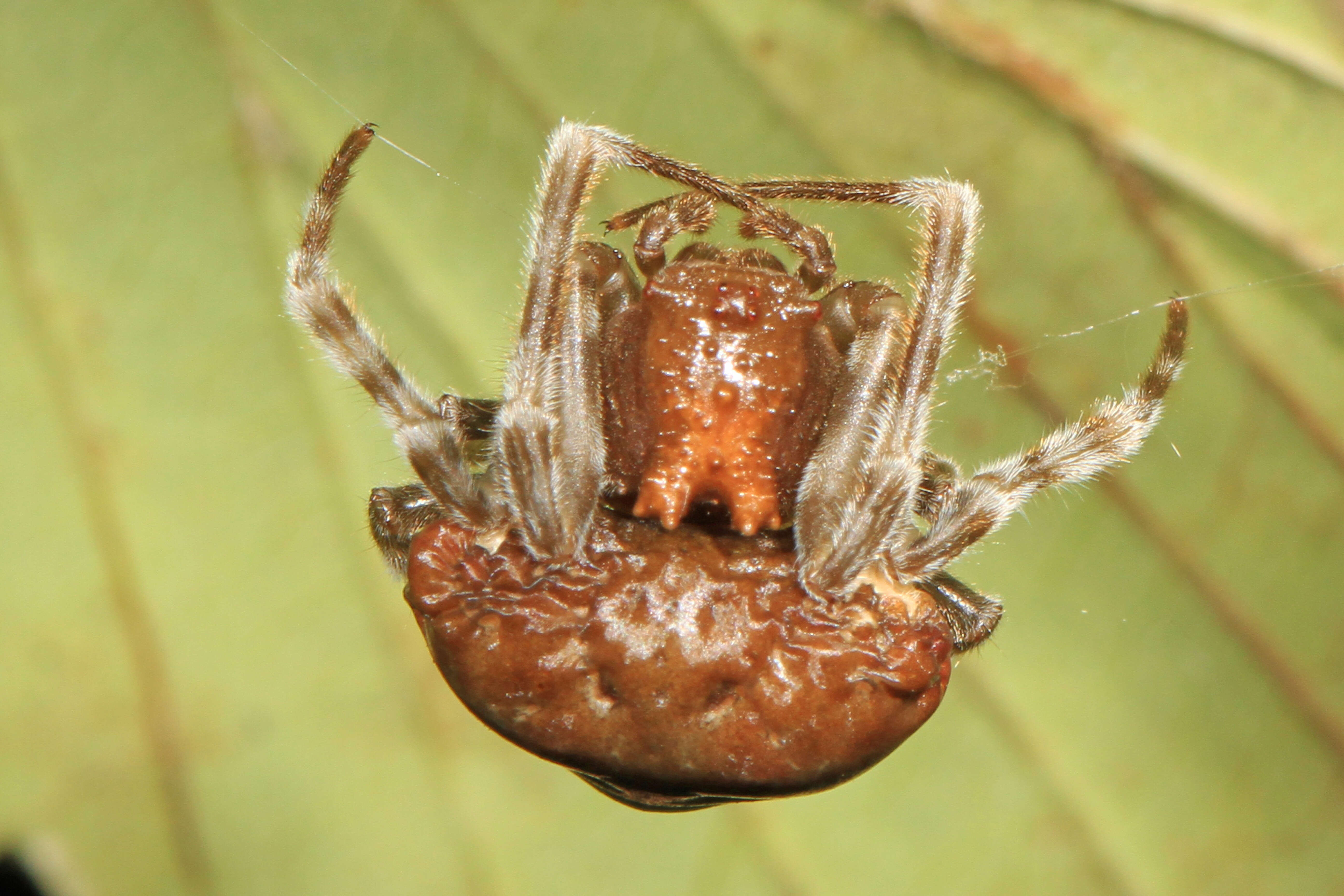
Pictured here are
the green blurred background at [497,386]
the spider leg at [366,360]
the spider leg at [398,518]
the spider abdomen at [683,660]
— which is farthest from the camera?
the green blurred background at [497,386]

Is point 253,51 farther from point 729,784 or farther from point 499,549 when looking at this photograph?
point 729,784

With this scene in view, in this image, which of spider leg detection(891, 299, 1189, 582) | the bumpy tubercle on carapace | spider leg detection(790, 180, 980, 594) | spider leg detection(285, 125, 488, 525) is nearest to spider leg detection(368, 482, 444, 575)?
spider leg detection(285, 125, 488, 525)

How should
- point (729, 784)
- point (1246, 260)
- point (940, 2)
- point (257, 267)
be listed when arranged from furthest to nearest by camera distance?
point (257, 267), point (1246, 260), point (940, 2), point (729, 784)

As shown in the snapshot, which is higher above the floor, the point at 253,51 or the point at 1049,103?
the point at 253,51

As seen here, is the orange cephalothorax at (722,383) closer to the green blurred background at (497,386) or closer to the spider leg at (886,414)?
the spider leg at (886,414)

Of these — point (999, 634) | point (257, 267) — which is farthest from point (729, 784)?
point (257, 267)

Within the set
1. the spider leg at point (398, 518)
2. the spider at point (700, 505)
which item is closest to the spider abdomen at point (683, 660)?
the spider at point (700, 505)

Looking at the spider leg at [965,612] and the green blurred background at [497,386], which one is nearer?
the spider leg at [965,612]
